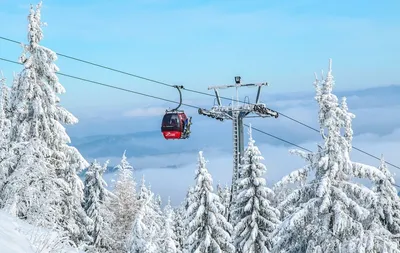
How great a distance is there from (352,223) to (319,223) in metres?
1.26

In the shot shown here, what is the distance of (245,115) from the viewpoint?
4000 centimetres

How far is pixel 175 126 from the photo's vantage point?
110 ft

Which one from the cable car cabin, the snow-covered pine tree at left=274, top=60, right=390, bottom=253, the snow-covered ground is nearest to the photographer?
the snow-covered ground

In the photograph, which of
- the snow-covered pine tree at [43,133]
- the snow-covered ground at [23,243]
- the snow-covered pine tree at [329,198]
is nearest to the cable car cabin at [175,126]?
the snow-covered pine tree at [43,133]

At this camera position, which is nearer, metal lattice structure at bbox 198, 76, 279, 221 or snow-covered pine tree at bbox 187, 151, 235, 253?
snow-covered pine tree at bbox 187, 151, 235, 253

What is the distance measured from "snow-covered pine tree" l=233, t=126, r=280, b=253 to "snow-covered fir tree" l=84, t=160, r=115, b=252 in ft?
48.9

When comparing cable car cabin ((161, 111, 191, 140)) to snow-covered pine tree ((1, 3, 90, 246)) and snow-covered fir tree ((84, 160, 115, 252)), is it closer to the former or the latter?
snow-covered pine tree ((1, 3, 90, 246))

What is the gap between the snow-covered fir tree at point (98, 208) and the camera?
4088 cm

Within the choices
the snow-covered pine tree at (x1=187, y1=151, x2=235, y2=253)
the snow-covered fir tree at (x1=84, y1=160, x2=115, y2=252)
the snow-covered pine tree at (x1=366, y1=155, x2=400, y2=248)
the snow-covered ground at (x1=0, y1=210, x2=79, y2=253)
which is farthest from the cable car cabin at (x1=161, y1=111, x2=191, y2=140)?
the snow-covered ground at (x1=0, y1=210, x2=79, y2=253)

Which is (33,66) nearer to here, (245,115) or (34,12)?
(34,12)

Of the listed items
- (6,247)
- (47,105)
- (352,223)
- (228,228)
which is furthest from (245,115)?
(6,247)

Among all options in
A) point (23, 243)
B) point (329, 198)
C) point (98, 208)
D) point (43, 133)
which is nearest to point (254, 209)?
point (329, 198)

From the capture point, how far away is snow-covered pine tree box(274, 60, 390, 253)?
19000 millimetres

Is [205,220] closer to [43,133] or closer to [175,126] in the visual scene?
[175,126]
